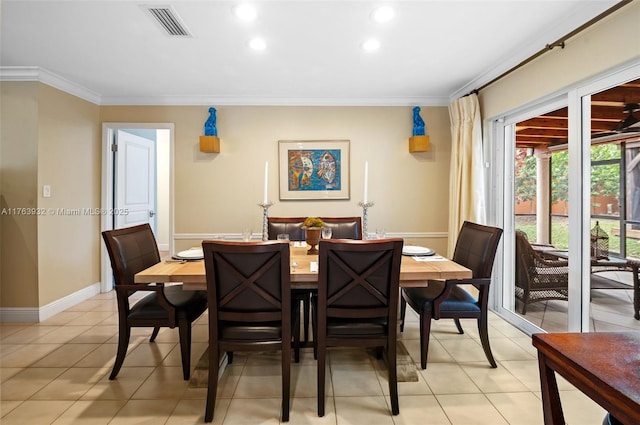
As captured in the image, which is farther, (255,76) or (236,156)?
(236,156)

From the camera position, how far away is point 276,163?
387 cm

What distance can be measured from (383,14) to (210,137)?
91.7 inches

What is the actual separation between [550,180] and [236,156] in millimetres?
3144

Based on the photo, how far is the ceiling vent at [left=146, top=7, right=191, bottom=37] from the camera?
206 centimetres

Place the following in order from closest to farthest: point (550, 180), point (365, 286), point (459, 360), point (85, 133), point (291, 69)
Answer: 1. point (365, 286)
2. point (459, 360)
3. point (550, 180)
4. point (291, 69)
5. point (85, 133)

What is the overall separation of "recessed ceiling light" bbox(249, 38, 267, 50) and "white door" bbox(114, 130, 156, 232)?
8.04 ft

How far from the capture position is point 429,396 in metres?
1.91

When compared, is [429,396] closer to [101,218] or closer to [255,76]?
[255,76]

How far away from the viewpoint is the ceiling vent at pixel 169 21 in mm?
2061

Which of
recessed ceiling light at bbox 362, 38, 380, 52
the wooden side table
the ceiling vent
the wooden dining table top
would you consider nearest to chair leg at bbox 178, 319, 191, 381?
the wooden dining table top

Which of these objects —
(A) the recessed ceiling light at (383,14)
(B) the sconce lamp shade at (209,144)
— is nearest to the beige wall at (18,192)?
(B) the sconce lamp shade at (209,144)

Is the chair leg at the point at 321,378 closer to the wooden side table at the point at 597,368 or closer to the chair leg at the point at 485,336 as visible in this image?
the wooden side table at the point at 597,368

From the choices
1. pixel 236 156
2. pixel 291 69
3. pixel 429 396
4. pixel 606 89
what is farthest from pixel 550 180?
pixel 236 156

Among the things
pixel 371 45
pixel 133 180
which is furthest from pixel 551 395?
pixel 133 180
